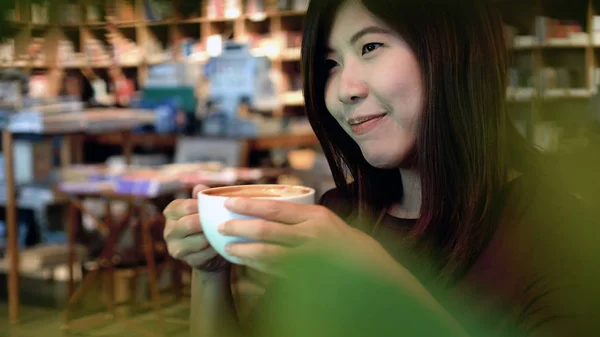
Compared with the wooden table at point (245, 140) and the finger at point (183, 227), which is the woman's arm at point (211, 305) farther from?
the wooden table at point (245, 140)

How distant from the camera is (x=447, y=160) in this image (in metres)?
0.43

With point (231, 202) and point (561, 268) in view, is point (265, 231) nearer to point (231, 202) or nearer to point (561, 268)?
point (231, 202)

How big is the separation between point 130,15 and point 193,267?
0.57 ft

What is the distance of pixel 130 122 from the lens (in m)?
2.20

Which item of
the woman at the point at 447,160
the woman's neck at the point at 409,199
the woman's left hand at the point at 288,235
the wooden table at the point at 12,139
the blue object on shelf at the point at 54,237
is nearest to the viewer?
the woman's left hand at the point at 288,235

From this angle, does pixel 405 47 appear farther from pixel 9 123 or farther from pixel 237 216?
pixel 9 123

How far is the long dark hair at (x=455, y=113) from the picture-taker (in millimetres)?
387

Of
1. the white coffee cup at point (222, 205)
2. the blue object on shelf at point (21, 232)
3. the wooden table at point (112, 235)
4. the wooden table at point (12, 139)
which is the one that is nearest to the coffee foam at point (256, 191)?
the white coffee cup at point (222, 205)

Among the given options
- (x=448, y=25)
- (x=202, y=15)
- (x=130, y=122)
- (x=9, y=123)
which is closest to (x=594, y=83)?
(x=448, y=25)

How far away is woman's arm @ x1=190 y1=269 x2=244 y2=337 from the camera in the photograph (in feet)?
1.42

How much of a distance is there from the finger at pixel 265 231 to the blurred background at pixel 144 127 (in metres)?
0.12

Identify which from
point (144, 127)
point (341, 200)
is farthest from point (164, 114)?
point (341, 200)

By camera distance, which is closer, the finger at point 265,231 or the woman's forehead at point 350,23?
the finger at point 265,231

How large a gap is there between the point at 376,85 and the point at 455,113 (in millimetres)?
72
